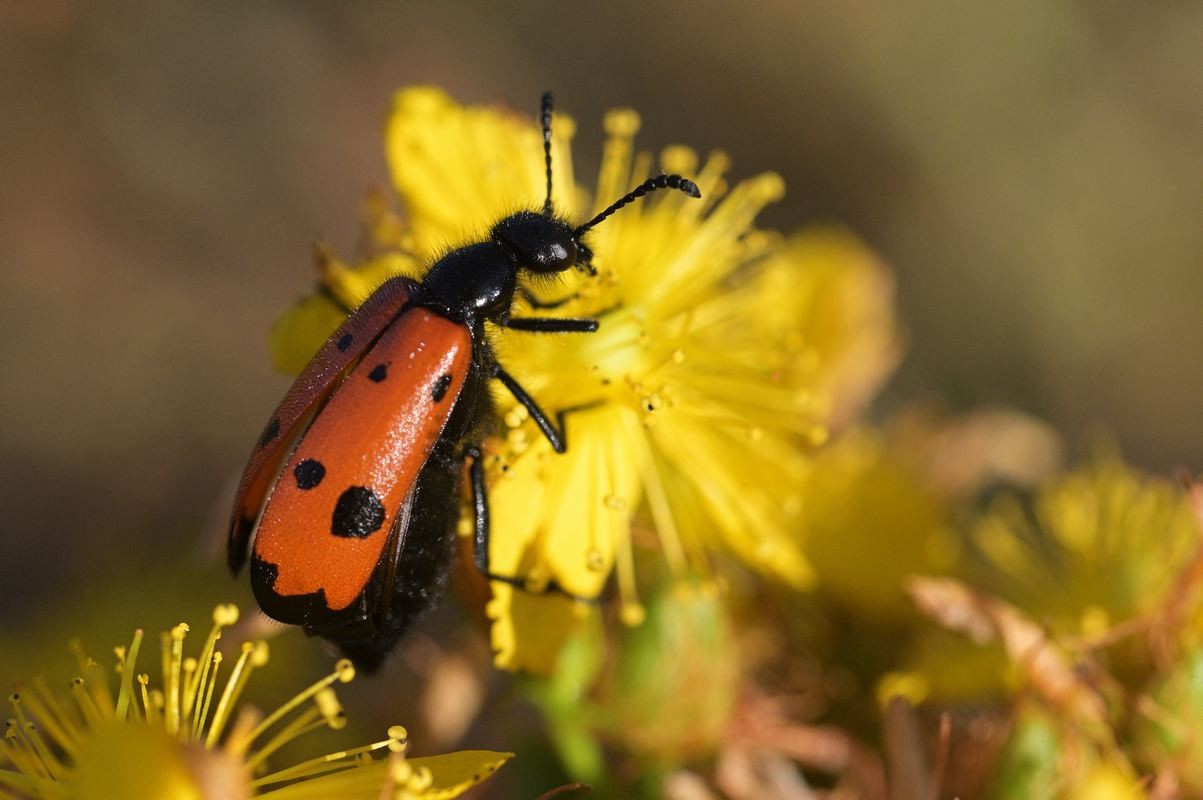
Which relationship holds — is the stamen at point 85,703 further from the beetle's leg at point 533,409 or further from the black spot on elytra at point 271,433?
the beetle's leg at point 533,409

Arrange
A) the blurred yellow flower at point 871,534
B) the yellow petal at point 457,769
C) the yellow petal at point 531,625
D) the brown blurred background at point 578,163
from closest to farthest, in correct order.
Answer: the yellow petal at point 457,769
the yellow petal at point 531,625
the blurred yellow flower at point 871,534
the brown blurred background at point 578,163

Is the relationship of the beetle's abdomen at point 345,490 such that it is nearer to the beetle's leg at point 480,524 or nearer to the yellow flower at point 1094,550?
the beetle's leg at point 480,524

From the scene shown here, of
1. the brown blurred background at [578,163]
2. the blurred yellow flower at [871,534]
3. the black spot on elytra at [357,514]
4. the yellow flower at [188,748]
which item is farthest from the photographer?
the brown blurred background at [578,163]

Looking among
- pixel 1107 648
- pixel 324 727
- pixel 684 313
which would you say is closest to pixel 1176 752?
pixel 1107 648

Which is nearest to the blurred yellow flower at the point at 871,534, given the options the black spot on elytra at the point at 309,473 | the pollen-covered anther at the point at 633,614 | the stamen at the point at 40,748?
the pollen-covered anther at the point at 633,614

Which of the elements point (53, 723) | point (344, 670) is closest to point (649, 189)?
point (344, 670)

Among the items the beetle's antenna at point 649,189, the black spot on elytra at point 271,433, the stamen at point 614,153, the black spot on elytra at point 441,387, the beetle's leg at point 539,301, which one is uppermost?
the stamen at point 614,153

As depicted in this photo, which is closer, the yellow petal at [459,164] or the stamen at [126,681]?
the stamen at [126,681]

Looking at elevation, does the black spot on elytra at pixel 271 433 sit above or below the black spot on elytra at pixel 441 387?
above
